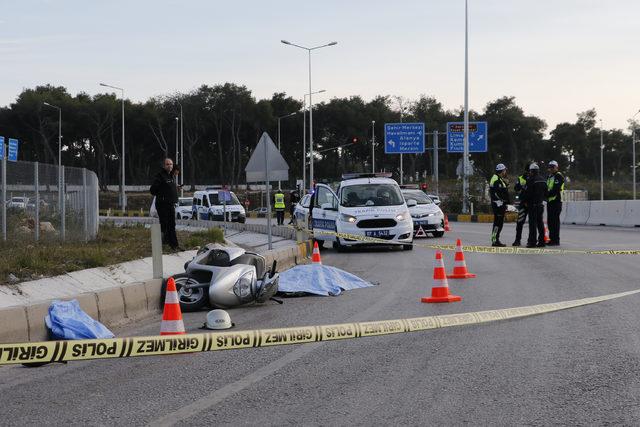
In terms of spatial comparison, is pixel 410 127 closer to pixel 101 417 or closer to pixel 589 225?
pixel 589 225

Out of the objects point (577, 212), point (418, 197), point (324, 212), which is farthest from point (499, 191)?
point (577, 212)

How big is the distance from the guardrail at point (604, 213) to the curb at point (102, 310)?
2637 centimetres

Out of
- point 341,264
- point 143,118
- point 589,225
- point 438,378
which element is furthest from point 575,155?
point 438,378

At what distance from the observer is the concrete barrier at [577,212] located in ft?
125

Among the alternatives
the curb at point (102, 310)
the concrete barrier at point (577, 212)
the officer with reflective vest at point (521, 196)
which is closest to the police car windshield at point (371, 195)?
the officer with reflective vest at point (521, 196)

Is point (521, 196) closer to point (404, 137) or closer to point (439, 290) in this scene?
point (439, 290)

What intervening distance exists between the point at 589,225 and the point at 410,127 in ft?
69.2

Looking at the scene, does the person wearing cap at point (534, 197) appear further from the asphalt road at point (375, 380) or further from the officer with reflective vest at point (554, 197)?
the asphalt road at point (375, 380)

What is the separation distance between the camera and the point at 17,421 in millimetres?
5285

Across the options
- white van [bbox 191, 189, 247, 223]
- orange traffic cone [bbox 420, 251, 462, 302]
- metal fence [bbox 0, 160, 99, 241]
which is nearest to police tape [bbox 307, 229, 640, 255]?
metal fence [bbox 0, 160, 99, 241]

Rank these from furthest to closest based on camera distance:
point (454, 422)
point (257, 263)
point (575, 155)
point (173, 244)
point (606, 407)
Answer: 1. point (575, 155)
2. point (173, 244)
3. point (257, 263)
4. point (606, 407)
5. point (454, 422)

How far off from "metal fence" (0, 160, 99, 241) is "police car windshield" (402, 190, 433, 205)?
10547 millimetres

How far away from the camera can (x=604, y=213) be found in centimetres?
3625

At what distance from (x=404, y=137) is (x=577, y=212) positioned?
1942cm
